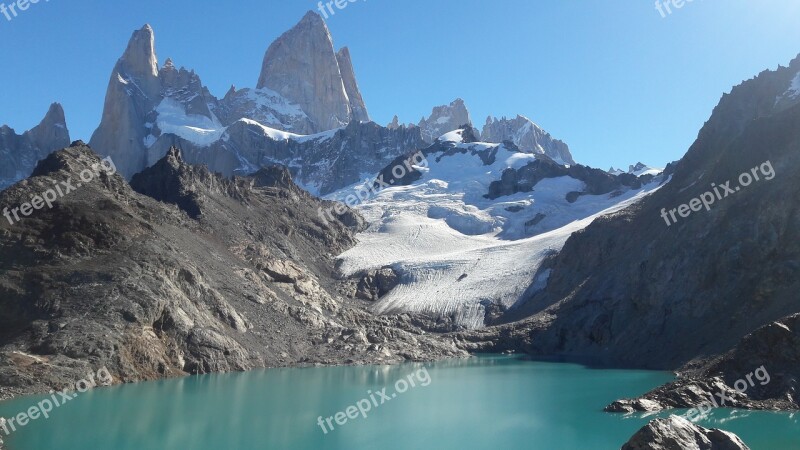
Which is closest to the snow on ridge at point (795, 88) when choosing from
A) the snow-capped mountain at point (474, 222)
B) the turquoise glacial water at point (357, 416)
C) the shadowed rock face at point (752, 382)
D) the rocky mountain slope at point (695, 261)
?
the rocky mountain slope at point (695, 261)

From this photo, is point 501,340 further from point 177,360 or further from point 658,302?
point 177,360

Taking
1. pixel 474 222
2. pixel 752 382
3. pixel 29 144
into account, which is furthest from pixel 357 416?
pixel 29 144

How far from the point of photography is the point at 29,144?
18812cm

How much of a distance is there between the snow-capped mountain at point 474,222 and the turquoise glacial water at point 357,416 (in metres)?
43.4

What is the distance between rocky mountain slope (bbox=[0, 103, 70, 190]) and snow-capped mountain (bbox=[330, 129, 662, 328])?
79509mm

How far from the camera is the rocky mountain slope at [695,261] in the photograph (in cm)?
5559

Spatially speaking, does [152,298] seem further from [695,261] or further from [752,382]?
[695,261]

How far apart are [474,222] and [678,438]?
430 feet

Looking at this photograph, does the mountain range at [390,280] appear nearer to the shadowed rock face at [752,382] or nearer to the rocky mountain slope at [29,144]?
the shadowed rock face at [752,382]

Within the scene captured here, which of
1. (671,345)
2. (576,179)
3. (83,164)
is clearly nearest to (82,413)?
(83,164)

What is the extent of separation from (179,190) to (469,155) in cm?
11285

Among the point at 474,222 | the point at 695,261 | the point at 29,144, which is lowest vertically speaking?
the point at 695,261

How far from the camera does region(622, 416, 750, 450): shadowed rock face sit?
19.2 meters

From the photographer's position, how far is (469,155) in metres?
193
